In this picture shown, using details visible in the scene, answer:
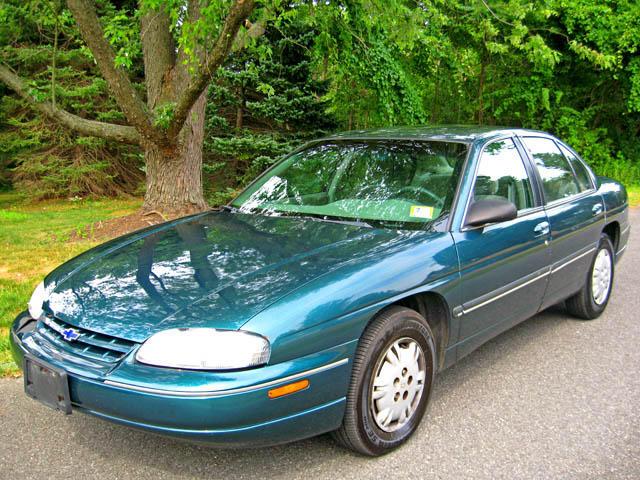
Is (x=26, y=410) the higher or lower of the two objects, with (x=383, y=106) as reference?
lower

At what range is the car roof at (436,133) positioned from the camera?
376 cm

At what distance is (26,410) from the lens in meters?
3.27

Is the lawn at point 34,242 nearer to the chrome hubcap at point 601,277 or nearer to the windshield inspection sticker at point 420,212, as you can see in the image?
the windshield inspection sticker at point 420,212

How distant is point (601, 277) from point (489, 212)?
2.19 meters

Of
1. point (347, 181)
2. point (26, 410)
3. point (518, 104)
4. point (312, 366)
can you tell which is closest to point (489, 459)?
point (312, 366)

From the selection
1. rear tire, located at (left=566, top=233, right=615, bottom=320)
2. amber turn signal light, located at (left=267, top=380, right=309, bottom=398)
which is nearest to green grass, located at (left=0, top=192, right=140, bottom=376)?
amber turn signal light, located at (left=267, top=380, right=309, bottom=398)

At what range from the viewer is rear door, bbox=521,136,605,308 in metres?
4.07

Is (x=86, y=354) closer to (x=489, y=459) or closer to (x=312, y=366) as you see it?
(x=312, y=366)

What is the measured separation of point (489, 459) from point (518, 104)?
1479 cm

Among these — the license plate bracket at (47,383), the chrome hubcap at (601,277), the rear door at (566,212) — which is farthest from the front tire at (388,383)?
the chrome hubcap at (601,277)

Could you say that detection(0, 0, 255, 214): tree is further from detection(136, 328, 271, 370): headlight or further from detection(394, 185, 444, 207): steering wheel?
detection(136, 328, 271, 370): headlight

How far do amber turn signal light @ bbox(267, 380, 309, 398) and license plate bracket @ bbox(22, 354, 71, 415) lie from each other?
873 millimetres

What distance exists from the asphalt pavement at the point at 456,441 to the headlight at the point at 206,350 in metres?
0.51

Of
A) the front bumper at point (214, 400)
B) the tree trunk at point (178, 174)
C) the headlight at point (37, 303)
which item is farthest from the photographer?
the tree trunk at point (178, 174)
